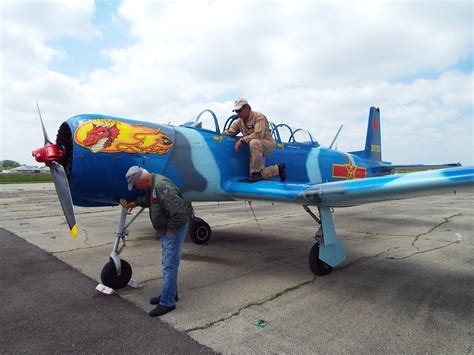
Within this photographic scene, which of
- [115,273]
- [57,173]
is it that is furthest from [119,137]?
[115,273]

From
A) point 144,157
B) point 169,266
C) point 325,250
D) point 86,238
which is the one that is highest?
point 144,157

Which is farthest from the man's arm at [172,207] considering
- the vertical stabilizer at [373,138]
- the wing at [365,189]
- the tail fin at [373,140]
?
the vertical stabilizer at [373,138]

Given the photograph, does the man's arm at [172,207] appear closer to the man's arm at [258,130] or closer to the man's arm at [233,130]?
the man's arm at [258,130]

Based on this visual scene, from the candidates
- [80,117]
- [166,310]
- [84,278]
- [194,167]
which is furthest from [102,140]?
[166,310]

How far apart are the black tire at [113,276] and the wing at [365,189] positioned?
2.06 m

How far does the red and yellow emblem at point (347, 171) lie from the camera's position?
7.87 m

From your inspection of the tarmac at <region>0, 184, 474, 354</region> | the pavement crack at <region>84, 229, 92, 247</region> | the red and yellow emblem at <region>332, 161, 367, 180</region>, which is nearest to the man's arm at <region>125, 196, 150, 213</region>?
the tarmac at <region>0, 184, 474, 354</region>

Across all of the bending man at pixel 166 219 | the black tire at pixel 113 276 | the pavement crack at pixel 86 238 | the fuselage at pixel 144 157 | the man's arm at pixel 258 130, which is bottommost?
the pavement crack at pixel 86 238

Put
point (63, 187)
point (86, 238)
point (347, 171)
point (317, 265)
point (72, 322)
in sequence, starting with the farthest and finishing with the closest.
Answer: point (347, 171)
point (86, 238)
point (317, 265)
point (63, 187)
point (72, 322)

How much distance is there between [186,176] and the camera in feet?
16.4

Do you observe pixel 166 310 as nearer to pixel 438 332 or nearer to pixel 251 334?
pixel 251 334

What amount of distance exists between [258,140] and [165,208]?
8.52 feet

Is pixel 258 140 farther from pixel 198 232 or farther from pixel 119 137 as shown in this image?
pixel 198 232

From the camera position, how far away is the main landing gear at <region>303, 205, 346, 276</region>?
459 centimetres
